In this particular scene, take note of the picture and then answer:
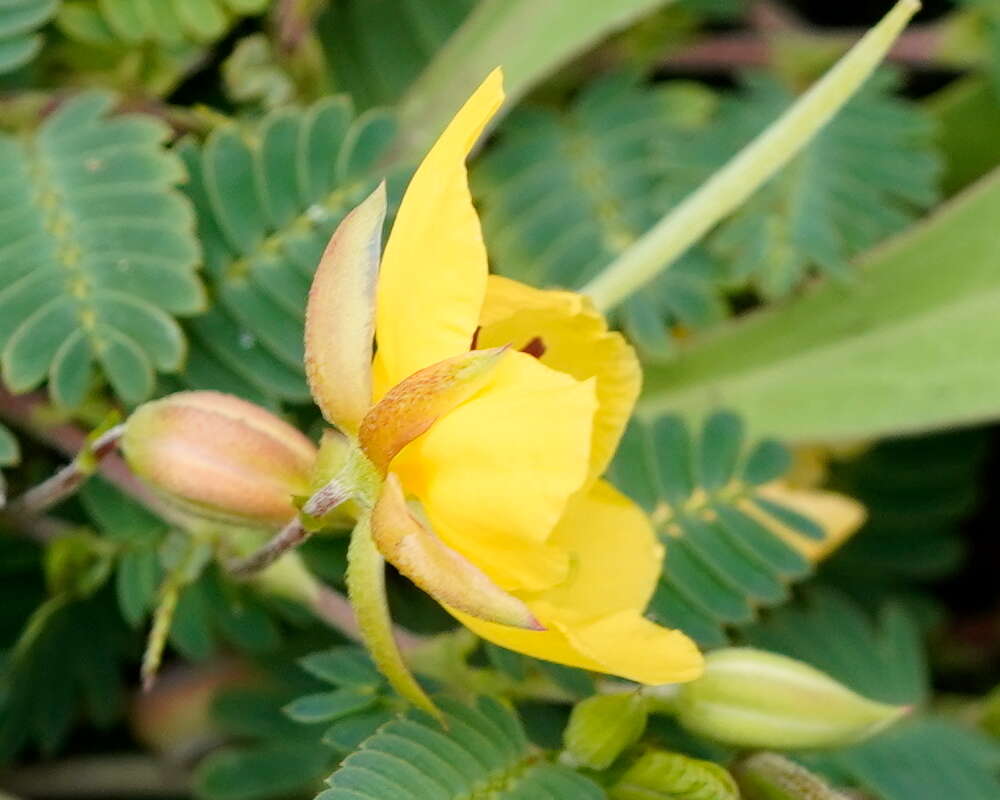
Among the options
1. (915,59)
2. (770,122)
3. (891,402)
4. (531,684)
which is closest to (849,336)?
(891,402)

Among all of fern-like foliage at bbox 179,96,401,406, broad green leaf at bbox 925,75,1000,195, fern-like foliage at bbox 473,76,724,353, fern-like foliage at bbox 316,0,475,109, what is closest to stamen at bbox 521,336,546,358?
fern-like foliage at bbox 179,96,401,406

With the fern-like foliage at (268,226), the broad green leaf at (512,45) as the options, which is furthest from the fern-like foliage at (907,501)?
the fern-like foliage at (268,226)

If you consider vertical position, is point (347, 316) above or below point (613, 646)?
above

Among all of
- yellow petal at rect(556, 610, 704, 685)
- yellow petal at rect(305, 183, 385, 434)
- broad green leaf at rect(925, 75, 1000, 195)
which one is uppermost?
yellow petal at rect(305, 183, 385, 434)

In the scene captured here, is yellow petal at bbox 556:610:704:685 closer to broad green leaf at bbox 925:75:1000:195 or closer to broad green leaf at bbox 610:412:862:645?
broad green leaf at bbox 610:412:862:645

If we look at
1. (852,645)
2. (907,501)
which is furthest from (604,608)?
(907,501)

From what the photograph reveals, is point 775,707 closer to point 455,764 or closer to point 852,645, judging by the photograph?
point 455,764
